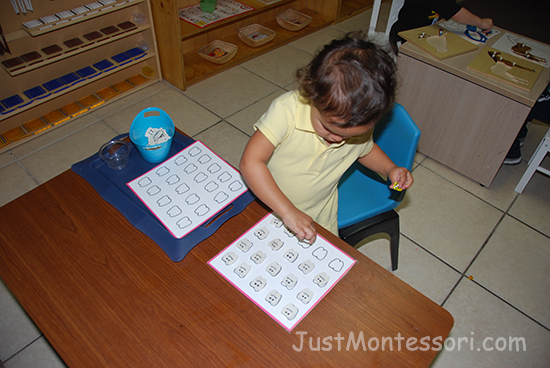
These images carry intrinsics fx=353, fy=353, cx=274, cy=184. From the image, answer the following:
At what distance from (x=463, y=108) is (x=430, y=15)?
2.18 feet

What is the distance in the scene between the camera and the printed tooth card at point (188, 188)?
86cm

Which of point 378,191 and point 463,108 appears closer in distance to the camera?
point 378,191

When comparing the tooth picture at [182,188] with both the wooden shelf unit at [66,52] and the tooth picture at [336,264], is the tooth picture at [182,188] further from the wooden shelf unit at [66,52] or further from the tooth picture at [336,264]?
the wooden shelf unit at [66,52]

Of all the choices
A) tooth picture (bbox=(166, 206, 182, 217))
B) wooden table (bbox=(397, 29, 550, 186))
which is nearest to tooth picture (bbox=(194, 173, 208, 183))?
tooth picture (bbox=(166, 206, 182, 217))

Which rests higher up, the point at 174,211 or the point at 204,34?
the point at 174,211

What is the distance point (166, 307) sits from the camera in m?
0.72

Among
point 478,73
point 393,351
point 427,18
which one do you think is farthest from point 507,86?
point 393,351

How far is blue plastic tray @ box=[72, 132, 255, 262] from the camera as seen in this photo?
82cm

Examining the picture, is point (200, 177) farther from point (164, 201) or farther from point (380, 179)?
point (380, 179)

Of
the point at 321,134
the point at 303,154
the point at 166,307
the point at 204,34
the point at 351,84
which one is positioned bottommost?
the point at 204,34

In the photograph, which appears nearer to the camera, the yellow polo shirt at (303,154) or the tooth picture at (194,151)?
the yellow polo shirt at (303,154)

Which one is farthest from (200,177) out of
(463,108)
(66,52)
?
(66,52)

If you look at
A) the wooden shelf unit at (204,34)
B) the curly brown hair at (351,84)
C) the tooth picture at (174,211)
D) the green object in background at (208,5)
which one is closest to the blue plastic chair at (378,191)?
the curly brown hair at (351,84)

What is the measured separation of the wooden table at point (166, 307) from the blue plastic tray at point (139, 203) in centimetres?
2
